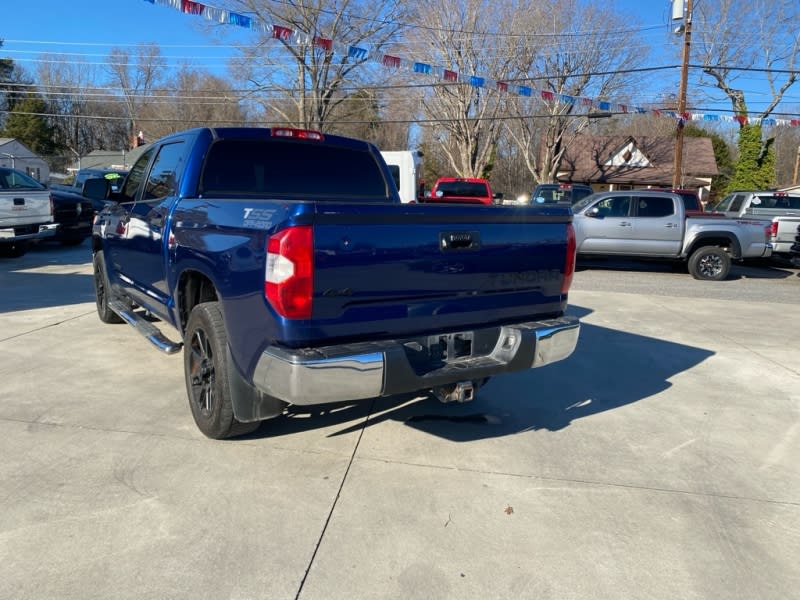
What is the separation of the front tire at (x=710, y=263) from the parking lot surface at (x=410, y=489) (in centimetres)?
788

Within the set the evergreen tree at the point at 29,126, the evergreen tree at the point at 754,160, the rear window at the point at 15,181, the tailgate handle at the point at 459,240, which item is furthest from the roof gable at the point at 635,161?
the evergreen tree at the point at 29,126

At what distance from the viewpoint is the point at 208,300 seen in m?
4.06

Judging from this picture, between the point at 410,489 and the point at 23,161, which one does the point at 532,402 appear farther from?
the point at 23,161

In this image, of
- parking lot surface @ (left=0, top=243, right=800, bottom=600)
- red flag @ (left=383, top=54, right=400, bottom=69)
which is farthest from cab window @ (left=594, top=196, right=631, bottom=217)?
red flag @ (left=383, top=54, right=400, bottom=69)

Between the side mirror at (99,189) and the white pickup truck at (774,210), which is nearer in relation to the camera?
the side mirror at (99,189)

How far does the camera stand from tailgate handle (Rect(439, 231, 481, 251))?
3322 millimetres

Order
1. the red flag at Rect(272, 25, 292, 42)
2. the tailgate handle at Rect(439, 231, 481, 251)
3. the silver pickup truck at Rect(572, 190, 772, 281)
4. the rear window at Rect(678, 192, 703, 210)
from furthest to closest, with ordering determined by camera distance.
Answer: the red flag at Rect(272, 25, 292, 42)
the rear window at Rect(678, 192, 703, 210)
the silver pickup truck at Rect(572, 190, 772, 281)
the tailgate handle at Rect(439, 231, 481, 251)

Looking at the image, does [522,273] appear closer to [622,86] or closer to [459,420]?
[459,420]

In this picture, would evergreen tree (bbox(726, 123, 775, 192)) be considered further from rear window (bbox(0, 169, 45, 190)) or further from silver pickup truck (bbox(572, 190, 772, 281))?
rear window (bbox(0, 169, 45, 190))

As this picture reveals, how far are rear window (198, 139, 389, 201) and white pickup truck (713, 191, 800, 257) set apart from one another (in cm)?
1221

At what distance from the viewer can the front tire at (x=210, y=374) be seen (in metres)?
3.53

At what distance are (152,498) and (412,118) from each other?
37.4 metres

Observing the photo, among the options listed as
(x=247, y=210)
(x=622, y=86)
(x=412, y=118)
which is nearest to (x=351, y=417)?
(x=247, y=210)

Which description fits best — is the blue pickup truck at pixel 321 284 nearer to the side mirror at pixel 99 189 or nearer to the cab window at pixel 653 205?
the side mirror at pixel 99 189
